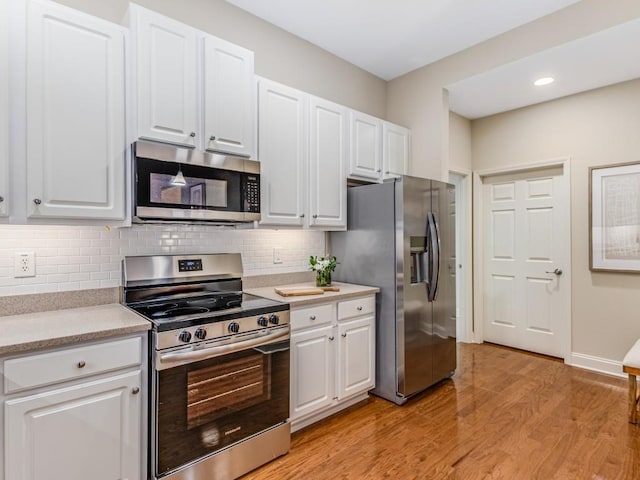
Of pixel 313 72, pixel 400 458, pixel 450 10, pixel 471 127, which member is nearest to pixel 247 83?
pixel 313 72

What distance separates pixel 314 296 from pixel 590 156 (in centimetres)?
315

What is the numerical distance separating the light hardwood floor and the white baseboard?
0.54 ft

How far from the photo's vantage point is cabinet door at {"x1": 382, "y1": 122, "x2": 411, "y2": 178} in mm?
3436

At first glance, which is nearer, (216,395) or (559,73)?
(216,395)

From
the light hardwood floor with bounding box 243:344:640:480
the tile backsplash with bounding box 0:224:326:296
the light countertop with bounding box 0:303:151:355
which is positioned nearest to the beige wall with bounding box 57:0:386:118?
the tile backsplash with bounding box 0:224:326:296

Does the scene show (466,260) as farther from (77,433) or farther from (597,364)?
(77,433)

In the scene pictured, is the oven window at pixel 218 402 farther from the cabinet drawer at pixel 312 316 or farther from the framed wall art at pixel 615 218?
the framed wall art at pixel 615 218

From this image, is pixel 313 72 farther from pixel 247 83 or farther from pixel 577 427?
pixel 577 427

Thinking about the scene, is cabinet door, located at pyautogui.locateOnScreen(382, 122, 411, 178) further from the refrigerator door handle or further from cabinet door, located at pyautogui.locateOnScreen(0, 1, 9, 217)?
cabinet door, located at pyautogui.locateOnScreen(0, 1, 9, 217)

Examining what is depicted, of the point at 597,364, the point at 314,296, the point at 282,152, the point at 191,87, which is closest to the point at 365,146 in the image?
the point at 282,152

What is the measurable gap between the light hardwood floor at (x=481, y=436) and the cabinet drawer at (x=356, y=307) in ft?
2.37

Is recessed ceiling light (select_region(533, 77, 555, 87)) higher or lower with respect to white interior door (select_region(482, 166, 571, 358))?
higher

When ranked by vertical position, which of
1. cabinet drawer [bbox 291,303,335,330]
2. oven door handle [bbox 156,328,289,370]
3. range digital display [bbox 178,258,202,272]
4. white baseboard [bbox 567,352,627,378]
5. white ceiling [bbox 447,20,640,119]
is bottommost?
white baseboard [bbox 567,352,627,378]

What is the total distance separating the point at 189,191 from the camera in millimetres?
2094
